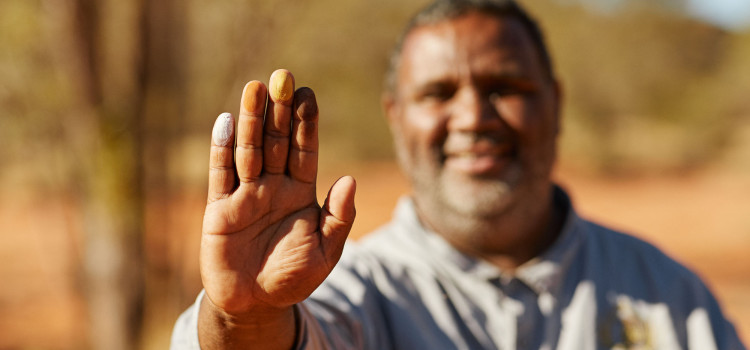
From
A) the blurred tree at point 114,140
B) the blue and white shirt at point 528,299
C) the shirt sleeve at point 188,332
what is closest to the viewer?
the shirt sleeve at point 188,332

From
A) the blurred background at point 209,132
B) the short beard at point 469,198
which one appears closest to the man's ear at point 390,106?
the short beard at point 469,198

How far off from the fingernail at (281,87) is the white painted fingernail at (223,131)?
97mm

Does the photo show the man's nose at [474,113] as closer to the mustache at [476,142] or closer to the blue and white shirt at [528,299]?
the mustache at [476,142]

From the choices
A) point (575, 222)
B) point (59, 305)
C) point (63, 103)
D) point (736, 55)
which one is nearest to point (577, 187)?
point (736, 55)

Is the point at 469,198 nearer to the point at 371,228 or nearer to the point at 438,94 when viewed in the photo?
the point at 438,94

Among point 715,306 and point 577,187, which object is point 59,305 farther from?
point 577,187

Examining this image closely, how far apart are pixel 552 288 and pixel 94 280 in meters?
2.82

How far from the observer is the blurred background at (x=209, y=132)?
369 cm

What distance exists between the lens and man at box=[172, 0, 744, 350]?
49.5 inches

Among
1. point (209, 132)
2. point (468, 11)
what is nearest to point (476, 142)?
point (468, 11)

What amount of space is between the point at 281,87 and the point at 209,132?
136 inches

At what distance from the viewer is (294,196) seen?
1.26 meters

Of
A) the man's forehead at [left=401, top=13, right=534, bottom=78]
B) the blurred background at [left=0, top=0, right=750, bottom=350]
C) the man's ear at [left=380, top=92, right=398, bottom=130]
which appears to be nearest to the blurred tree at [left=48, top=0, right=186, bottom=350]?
the blurred background at [left=0, top=0, right=750, bottom=350]

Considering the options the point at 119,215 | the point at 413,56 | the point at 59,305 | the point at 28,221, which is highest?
the point at 413,56
